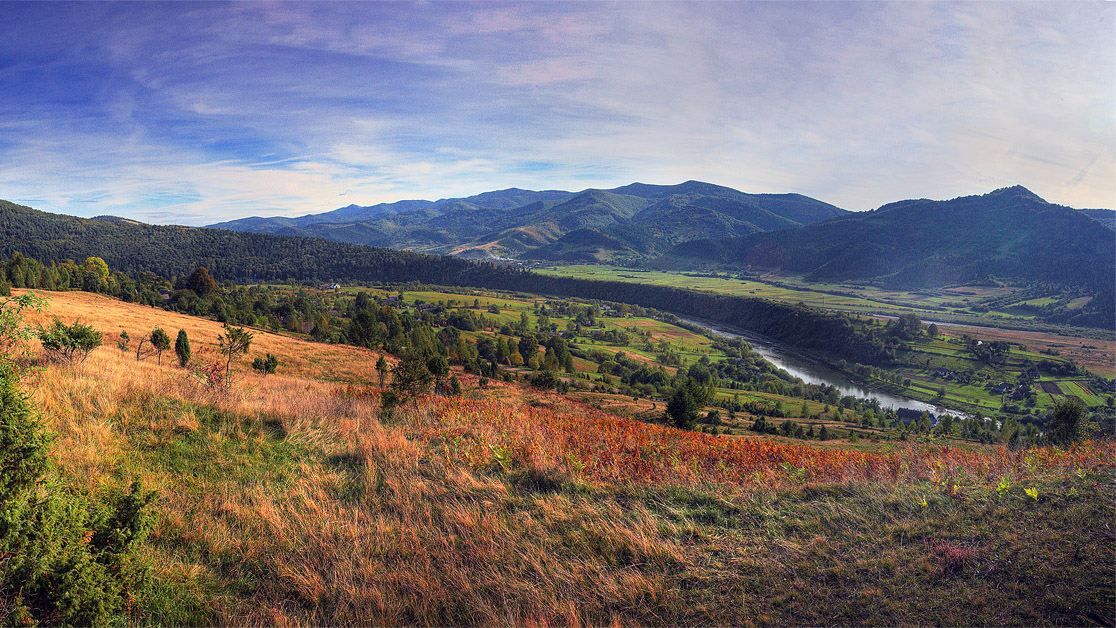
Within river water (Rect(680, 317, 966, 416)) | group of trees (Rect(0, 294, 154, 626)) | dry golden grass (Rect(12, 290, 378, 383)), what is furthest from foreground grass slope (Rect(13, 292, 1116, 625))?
river water (Rect(680, 317, 966, 416))

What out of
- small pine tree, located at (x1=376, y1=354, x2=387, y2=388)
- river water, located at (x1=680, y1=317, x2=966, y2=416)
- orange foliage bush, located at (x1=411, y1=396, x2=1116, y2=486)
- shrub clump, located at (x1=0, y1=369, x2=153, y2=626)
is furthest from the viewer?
river water, located at (x1=680, y1=317, x2=966, y2=416)

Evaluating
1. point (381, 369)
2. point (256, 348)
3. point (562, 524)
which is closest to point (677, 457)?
point (562, 524)

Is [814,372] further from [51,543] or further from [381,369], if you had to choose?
[51,543]

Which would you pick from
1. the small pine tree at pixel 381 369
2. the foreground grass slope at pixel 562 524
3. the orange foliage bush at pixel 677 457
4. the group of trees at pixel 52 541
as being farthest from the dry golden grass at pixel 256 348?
the group of trees at pixel 52 541

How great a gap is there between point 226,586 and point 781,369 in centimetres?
12379

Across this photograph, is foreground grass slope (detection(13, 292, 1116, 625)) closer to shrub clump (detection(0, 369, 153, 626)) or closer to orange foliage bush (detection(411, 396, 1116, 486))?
orange foliage bush (detection(411, 396, 1116, 486))

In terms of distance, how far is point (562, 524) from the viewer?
5.36m

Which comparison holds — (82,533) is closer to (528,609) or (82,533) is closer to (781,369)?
(528,609)

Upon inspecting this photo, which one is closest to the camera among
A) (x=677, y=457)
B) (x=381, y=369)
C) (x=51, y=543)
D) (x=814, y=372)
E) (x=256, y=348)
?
A: (x=51, y=543)

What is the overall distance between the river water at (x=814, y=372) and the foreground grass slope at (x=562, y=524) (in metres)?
106

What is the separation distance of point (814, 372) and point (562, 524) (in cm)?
12850

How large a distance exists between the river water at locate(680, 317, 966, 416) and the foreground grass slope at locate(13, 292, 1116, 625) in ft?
346

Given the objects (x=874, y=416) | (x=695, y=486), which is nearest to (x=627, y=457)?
(x=695, y=486)

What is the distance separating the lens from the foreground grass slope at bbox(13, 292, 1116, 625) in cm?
407
